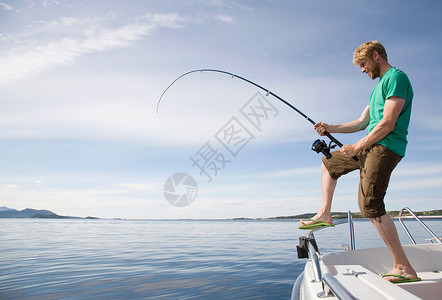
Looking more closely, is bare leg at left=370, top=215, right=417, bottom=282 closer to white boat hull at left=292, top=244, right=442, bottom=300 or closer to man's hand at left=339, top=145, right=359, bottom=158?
white boat hull at left=292, top=244, right=442, bottom=300

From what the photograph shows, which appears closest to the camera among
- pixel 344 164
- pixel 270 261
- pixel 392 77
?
pixel 392 77

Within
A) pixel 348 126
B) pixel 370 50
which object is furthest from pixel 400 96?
pixel 348 126

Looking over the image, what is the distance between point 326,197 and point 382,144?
72 cm

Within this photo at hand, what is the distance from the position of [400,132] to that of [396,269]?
3.53 feet

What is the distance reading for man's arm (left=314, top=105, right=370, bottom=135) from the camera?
3416mm

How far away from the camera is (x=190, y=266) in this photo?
864cm

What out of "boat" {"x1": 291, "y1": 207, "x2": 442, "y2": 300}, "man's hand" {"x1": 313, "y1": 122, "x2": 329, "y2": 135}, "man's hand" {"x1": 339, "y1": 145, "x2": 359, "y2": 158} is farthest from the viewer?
"man's hand" {"x1": 313, "y1": 122, "x2": 329, "y2": 135}

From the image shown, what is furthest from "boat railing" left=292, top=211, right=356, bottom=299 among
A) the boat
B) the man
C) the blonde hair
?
the blonde hair

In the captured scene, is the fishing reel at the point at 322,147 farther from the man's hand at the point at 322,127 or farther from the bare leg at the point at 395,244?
the bare leg at the point at 395,244

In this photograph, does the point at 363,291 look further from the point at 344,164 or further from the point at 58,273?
the point at 58,273

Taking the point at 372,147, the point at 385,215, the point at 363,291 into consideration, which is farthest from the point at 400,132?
the point at 363,291

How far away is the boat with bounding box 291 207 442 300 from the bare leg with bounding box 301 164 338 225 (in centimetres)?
11

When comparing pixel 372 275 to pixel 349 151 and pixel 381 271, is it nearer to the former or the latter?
pixel 349 151

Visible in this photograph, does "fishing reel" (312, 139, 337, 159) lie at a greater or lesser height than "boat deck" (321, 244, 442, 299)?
greater
